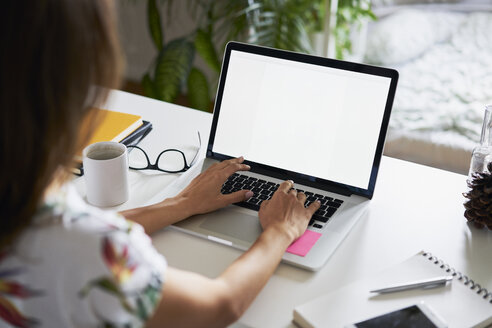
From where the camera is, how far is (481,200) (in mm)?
945

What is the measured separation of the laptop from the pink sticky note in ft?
0.03

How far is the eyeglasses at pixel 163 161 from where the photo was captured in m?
1.18

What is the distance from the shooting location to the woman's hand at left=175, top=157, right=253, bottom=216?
1.00 metres

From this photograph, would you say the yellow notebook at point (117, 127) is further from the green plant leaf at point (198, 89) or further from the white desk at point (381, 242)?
the green plant leaf at point (198, 89)

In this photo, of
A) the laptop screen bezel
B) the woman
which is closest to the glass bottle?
the laptop screen bezel

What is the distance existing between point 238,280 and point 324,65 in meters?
0.50

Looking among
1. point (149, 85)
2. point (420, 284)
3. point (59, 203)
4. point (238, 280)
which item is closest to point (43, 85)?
point (59, 203)

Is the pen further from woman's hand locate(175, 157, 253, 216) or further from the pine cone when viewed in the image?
woman's hand locate(175, 157, 253, 216)

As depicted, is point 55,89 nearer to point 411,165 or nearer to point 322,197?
point 322,197

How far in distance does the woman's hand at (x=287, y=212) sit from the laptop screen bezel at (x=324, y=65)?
0.28ft

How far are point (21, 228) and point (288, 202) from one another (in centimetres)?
52

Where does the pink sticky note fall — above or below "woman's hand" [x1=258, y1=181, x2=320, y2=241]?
below

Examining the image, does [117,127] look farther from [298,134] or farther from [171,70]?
[171,70]

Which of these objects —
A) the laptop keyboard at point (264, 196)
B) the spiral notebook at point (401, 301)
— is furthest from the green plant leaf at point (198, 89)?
the spiral notebook at point (401, 301)
